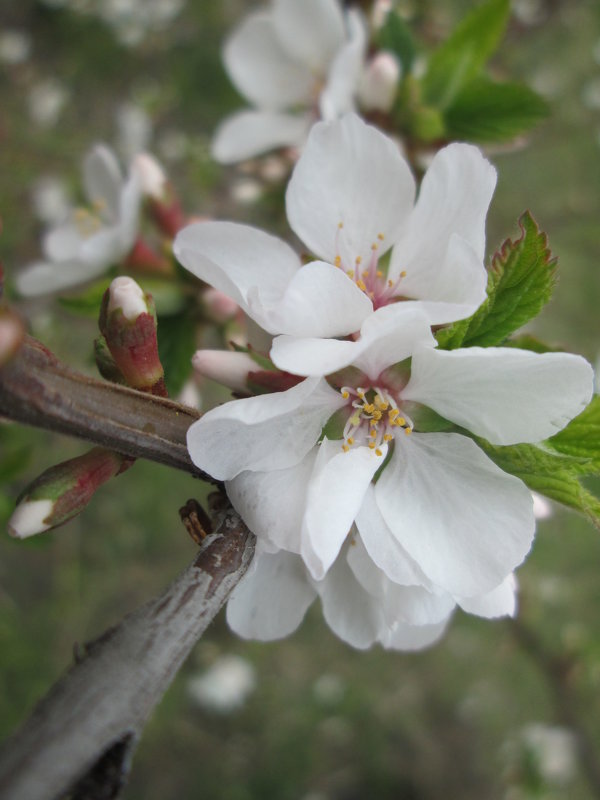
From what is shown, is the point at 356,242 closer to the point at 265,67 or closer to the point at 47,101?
the point at 265,67

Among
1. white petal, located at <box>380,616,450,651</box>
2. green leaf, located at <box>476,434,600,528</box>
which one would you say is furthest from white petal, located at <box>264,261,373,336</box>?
white petal, located at <box>380,616,450,651</box>

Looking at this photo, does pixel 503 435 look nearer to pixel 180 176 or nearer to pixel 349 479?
pixel 349 479

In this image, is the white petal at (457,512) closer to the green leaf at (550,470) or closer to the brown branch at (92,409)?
the green leaf at (550,470)

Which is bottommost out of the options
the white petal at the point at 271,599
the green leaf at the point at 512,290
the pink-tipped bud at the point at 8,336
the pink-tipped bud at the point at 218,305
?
the white petal at the point at 271,599

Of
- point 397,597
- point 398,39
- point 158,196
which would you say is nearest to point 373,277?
point 397,597

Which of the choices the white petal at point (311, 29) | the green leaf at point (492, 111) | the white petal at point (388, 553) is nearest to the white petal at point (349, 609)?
the white petal at point (388, 553)

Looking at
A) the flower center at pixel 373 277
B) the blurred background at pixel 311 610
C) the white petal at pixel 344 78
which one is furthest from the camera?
the blurred background at pixel 311 610
